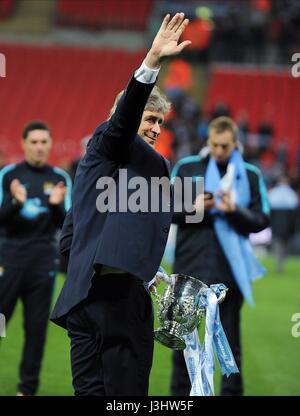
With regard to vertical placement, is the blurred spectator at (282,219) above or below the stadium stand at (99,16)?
below

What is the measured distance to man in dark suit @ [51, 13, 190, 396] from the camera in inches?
152

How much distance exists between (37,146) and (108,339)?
339 cm

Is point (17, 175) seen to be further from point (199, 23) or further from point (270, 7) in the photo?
point (270, 7)

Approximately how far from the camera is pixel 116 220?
394 centimetres

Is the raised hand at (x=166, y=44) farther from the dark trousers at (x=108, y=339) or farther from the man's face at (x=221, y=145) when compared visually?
the man's face at (x=221, y=145)

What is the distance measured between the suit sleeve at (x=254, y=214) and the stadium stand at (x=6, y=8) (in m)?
26.7

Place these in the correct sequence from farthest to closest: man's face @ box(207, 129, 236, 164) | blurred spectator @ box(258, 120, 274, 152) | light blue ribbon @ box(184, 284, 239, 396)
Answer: blurred spectator @ box(258, 120, 274, 152) < man's face @ box(207, 129, 236, 164) < light blue ribbon @ box(184, 284, 239, 396)

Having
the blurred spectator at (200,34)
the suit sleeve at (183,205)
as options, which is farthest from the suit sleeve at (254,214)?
the blurred spectator at (200,34)

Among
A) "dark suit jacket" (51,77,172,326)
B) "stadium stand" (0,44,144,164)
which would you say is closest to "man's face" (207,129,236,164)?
"dark suit jacket" (51,77,172,326)

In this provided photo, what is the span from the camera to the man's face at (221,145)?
659 centimetres

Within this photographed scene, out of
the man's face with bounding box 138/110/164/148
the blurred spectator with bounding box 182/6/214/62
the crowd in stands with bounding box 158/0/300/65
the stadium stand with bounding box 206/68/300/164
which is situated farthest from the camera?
→ the stadium stand with bounding box 206/68/300/164

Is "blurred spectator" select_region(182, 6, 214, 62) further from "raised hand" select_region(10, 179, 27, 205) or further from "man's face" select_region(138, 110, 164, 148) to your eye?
"man's face" select_region(138, 110, 164, 148)

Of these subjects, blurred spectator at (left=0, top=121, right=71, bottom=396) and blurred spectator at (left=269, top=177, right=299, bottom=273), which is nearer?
blurred spectator at (left=0, top=121, right=71, bottom=396)

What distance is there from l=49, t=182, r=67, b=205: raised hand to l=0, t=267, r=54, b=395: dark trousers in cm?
65
